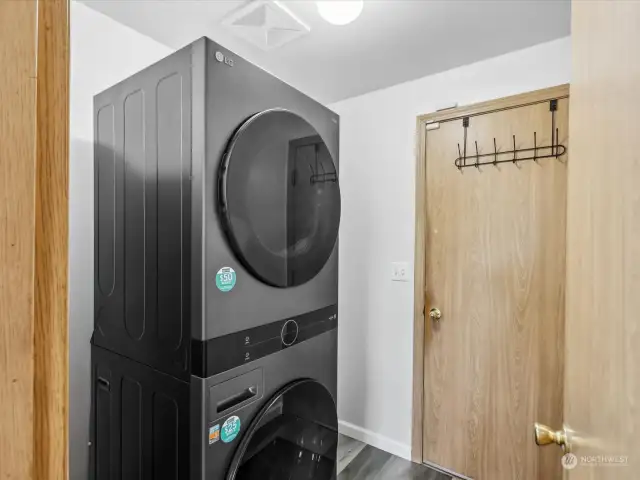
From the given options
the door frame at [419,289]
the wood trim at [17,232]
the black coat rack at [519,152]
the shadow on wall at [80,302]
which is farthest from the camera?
the door frame at [419,289]

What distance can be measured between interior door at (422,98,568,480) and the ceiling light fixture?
→ 3.14 feet

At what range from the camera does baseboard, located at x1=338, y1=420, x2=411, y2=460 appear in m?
2.12

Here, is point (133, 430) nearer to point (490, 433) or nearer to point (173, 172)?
point (173, 172)

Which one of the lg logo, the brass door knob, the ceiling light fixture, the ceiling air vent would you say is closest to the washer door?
the brass door knob

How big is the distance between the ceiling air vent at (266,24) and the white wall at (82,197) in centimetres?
57

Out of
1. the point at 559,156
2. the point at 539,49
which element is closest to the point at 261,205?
the point at 559,156

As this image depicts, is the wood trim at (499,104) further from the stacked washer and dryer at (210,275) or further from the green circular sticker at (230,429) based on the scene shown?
the green circular sticker at (230,429)

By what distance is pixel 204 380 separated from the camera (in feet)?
2.91

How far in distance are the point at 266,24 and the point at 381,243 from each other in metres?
1.41

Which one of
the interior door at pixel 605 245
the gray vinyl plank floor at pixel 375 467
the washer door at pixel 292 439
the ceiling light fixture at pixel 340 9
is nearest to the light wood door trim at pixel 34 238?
the interior door at pixel 605 245

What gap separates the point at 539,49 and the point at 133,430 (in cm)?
246

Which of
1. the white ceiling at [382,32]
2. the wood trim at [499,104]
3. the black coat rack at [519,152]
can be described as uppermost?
the white ceiling at [382,32]

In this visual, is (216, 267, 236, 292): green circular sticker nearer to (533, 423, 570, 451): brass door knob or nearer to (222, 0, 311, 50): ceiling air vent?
(533, 423, 570, 451): brass door knob

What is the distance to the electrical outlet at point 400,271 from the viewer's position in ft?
6.99
